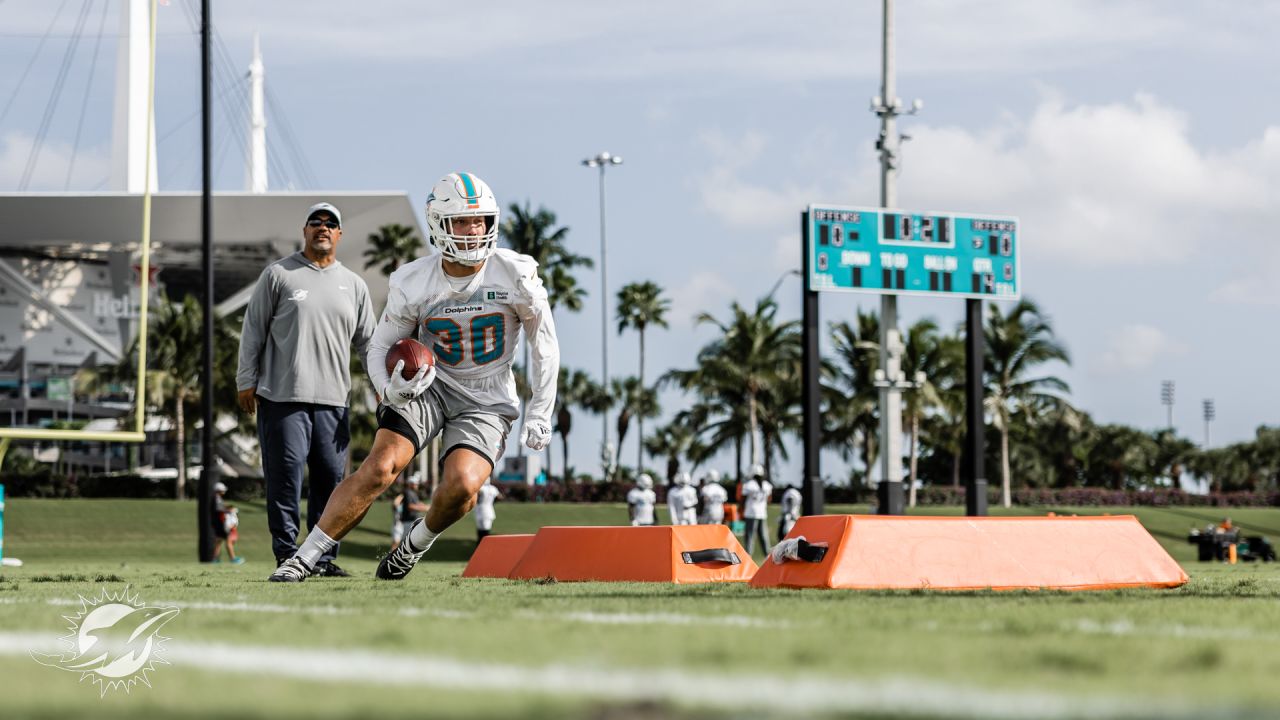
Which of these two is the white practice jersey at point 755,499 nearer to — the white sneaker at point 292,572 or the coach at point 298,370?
the coach at point 298,370

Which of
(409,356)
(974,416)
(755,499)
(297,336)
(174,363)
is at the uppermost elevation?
(174,363)

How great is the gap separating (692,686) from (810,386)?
2310 cm

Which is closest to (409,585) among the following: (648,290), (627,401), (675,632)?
(675,632)

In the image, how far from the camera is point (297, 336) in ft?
26.6

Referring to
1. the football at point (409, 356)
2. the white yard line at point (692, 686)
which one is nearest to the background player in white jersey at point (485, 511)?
the football at point (409, 356)

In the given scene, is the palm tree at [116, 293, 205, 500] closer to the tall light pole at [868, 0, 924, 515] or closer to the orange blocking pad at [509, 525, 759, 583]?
the tall light pole at [868, 0, 924, 515]

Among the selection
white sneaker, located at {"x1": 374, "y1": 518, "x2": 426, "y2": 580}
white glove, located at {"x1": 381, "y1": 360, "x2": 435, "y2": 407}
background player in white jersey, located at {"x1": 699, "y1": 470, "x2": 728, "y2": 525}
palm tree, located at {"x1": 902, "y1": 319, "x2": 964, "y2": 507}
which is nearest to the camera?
white glove, located at {"x1": 381, "y1": 360, "x2": 435, "y2": 407}

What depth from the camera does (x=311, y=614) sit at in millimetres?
4438

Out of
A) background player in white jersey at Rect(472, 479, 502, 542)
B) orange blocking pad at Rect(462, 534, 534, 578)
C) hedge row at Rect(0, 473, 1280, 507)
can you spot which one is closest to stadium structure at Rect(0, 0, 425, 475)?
hedge row at Rect(0, 473, 1280, 507)

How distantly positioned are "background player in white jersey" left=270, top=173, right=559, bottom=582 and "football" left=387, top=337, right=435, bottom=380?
0.29ft

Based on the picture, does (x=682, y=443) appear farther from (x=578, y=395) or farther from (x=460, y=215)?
(x=460, y=215)

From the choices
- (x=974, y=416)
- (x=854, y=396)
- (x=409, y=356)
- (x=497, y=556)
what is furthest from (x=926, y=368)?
(x=409, y=356)

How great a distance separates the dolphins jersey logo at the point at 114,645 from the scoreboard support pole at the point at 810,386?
21240 mm

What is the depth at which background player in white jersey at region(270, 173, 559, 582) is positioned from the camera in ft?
22.3
